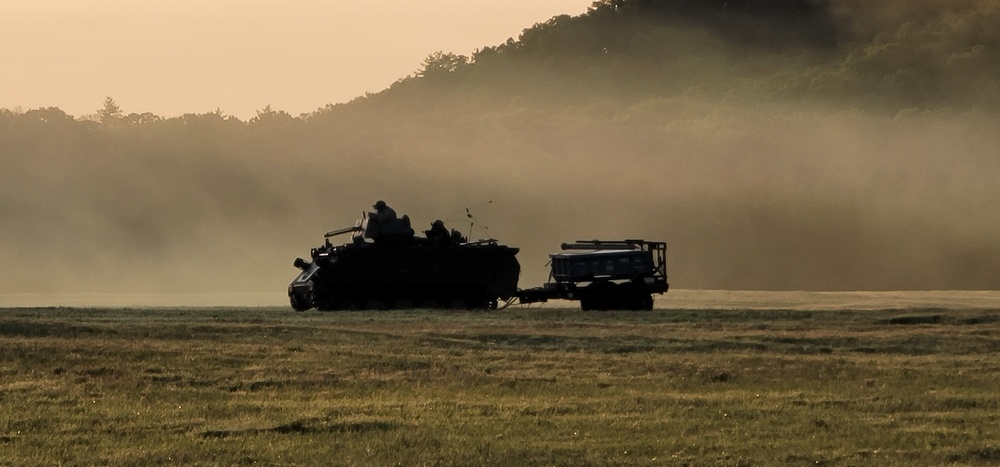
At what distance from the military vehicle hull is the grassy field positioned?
37.8 ft

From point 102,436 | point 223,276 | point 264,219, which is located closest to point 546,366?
point 102,436

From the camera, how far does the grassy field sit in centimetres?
2086

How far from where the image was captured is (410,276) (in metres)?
56.7

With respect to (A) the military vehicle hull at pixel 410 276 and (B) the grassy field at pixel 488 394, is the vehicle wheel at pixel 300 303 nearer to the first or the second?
(A) the military vehicle hull at pixel 410 276

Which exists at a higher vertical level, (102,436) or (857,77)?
(857,77)

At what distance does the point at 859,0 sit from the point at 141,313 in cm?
14014

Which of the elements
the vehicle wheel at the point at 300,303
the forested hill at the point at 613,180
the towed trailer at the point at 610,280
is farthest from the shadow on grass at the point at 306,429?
the forested hill at the point at 613,180

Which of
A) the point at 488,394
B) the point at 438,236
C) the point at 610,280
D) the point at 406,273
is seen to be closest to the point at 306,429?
the point at 488,394

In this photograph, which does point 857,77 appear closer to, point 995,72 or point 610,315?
point 995,72

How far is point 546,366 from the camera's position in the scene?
32219 mm

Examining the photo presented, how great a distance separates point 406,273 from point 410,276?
0.15 metres

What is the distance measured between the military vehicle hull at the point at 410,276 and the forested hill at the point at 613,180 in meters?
52.7

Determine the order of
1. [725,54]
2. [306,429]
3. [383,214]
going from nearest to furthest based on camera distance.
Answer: [306,429], [383,214], [725,54]

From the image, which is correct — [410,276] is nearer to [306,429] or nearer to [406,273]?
[406,273]
